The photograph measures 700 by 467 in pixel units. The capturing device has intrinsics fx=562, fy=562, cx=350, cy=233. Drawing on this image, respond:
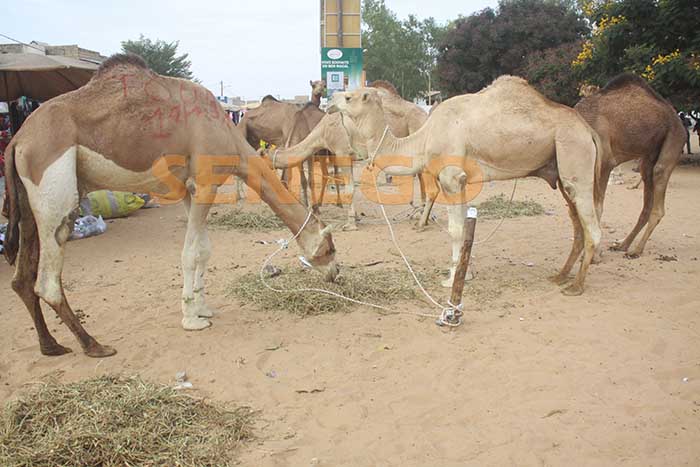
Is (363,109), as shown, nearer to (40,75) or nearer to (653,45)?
(40,75)

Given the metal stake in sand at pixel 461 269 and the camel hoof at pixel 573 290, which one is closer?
the metal stake in sand at pixel 461 269

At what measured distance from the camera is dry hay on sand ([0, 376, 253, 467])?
3.05m

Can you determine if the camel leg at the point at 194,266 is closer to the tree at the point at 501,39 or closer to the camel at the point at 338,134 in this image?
the camel at the point at 338,134

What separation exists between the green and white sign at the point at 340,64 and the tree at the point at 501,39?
9630 mm

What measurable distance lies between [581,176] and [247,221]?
574 centimetres

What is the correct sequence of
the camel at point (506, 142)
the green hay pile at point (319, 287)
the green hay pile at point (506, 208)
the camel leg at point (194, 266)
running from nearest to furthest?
the camel leg at point (194, 266)
the green hay pile at point (319, 287)
the camel at point (506, 142)
the green hay pile at point (506, 208)

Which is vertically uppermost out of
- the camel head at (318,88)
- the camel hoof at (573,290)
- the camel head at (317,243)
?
the camel head at (318,88)

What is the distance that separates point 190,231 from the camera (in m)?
4.96

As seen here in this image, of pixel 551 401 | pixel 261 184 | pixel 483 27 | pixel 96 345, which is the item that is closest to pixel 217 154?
pixel 261 184

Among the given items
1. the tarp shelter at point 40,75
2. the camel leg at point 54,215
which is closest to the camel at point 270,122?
the tarp shelter at point 40,75

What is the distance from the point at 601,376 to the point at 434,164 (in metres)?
2.87

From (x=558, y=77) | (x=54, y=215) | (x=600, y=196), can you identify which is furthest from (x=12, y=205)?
(x=558, y=77)

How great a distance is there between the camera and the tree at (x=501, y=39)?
78.7 feet

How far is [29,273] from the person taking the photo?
14.5ft
